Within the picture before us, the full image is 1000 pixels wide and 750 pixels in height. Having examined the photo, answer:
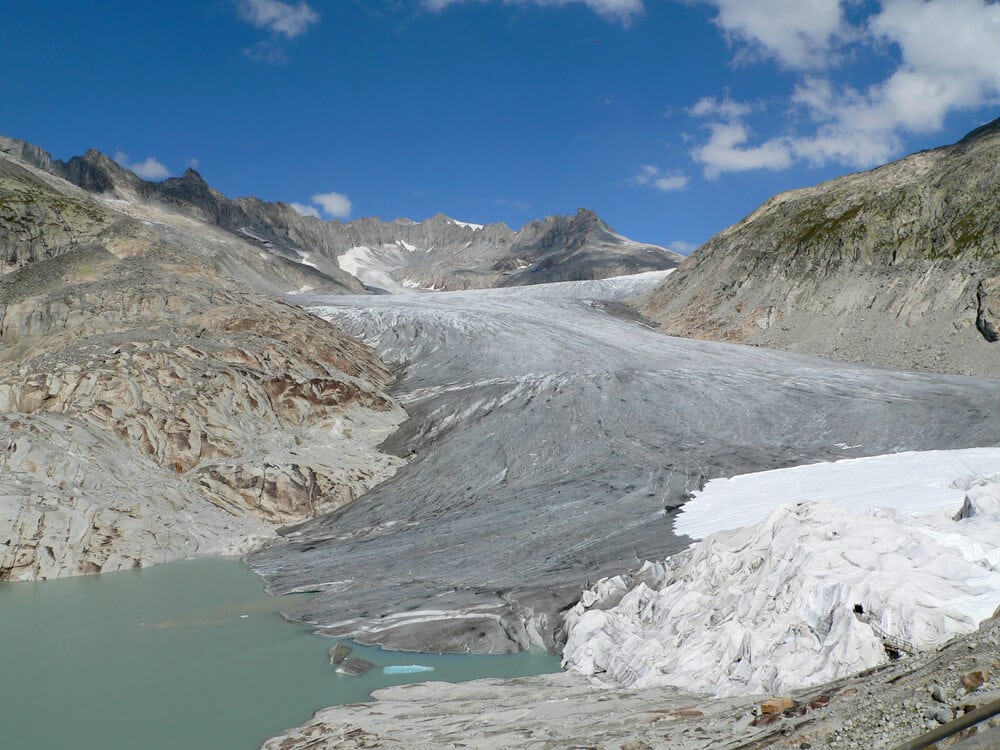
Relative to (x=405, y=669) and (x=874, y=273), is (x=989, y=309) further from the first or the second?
(x=405, y=669)

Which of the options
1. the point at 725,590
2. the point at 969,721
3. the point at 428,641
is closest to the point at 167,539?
the point at 428,641

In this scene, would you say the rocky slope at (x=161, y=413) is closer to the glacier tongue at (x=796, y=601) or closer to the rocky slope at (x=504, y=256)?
the glacier tongue at (x=796, y=601)

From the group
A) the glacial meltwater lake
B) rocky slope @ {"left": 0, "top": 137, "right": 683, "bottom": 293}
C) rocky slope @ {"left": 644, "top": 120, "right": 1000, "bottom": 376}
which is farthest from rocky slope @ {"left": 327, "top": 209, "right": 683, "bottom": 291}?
the glacial meltwater lake

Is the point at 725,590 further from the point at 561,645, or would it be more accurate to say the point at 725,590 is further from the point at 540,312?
the point at 540,312

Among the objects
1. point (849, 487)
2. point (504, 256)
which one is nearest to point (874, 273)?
point (849, 487)

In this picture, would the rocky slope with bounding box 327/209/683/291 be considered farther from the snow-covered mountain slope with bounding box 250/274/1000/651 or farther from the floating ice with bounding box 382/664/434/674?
the floating ice with bounding box 382/664/434/674

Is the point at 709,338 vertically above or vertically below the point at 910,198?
below
